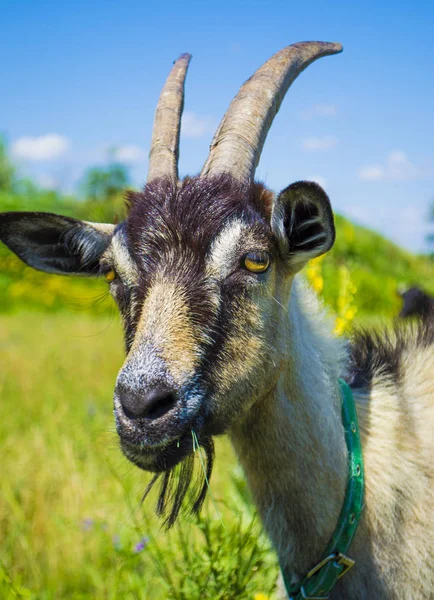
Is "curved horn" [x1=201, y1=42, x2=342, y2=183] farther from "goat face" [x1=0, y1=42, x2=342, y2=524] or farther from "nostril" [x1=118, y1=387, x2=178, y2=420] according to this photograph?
"nostril" [x1=118, y1=387, x2=178, y2=420]

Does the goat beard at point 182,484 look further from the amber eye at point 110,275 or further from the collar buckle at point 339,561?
the amber eye at point 110,275

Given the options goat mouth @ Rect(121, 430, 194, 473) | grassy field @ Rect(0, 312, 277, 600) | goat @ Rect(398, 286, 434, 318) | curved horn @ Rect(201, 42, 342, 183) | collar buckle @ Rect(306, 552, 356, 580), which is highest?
curved horn @ Rect(201, 42, 342, 183)

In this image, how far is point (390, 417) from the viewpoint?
110 inches

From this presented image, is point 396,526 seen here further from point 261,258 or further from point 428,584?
point 261,258

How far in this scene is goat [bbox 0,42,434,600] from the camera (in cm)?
212

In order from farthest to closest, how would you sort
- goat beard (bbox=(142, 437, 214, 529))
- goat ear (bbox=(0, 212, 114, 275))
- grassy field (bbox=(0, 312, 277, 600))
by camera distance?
1. grassy field (bbox=(0, 312, 277, 600))
2. goat ear (bbox=(0, 212, 114, 275))
3. goat beard (bbox=(142, 437, 214, 529))

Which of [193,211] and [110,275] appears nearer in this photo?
[193,211]

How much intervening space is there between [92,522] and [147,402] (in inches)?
93.8

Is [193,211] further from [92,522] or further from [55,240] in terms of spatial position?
[92,522]

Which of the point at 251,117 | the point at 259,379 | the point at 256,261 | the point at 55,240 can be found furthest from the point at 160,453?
the point at 251,117

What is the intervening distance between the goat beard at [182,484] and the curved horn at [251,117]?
1.09m

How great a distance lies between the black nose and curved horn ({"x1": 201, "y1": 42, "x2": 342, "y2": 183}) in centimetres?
94

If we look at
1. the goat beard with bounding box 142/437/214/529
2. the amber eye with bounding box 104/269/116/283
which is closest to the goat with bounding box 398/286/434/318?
the goat beard with bounding box 142/437/214/529

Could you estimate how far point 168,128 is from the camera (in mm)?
2857
